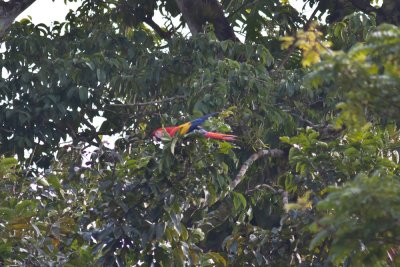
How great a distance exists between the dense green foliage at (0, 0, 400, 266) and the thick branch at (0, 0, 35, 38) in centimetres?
50

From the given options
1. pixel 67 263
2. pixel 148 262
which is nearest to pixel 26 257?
pixel 67 263

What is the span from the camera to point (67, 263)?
599 cm

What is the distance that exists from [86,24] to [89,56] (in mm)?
1474

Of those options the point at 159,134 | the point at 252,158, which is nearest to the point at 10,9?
the point at 252,158

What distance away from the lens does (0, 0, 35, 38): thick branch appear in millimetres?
7910

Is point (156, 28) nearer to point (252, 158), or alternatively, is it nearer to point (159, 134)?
point (252, 158)

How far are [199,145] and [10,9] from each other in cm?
282

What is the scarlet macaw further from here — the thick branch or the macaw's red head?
the thick branch

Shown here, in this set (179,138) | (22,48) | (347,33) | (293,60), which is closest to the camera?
(179,138)

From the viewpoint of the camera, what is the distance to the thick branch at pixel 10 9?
26.0 feet

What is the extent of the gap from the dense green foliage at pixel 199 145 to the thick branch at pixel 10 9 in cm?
50

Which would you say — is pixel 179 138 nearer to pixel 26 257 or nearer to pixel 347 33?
pixel 26 257

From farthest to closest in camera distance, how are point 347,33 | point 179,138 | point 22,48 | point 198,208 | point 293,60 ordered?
point 293,60 → point 22,48 → point 347,33 → point 198,208 → point 179,138

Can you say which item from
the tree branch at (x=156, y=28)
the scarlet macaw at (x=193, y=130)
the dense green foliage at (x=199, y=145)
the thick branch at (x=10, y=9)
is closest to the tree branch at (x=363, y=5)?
the dense green foliage at (x=199, y=145)
